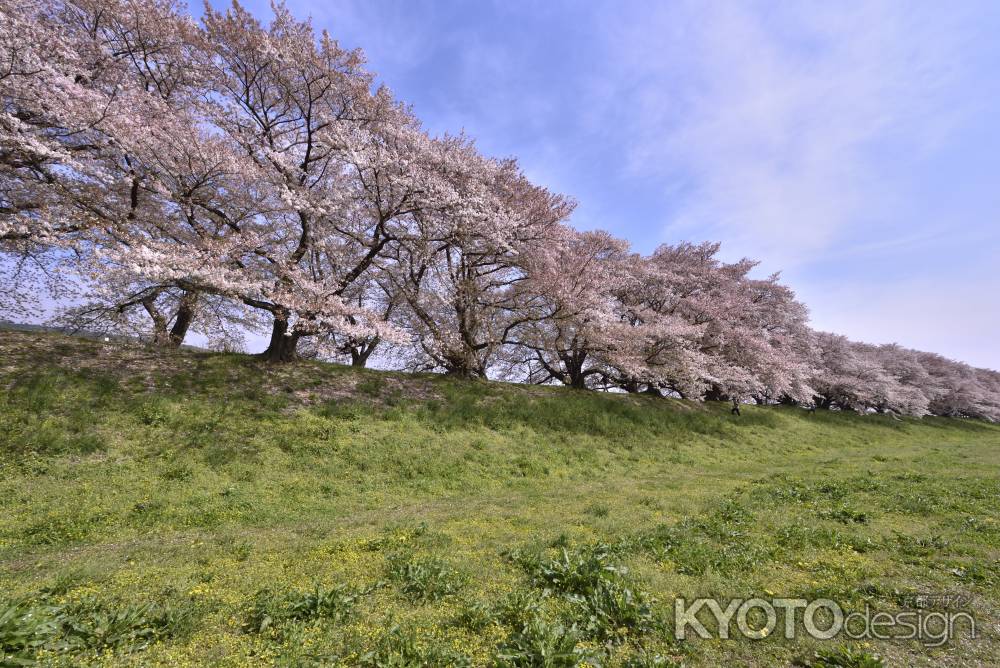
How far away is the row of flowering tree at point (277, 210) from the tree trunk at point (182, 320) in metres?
0.11

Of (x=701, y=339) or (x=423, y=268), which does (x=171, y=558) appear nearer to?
(x=423, y=268)

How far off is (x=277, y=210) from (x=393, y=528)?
683 inches

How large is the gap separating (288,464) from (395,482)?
3672mm

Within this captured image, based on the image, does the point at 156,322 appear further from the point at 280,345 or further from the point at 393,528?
the point at 393,528

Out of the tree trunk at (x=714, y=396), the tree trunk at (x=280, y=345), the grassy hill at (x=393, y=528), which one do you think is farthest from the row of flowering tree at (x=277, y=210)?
the tree trunk at (x=714, y=396)

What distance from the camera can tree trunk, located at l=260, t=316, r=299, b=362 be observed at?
21078mm

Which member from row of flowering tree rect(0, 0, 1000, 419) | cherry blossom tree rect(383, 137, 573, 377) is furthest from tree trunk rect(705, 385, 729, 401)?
cherry blossom tree rect(383, 137, 573, 377)

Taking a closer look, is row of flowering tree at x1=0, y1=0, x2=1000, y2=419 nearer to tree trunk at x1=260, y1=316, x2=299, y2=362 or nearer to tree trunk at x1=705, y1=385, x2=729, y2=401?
tree trunk at x1=260, y1=316, x2=299, y2=362

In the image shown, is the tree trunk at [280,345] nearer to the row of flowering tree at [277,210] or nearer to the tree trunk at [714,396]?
the row of flowering tree at [277,210]

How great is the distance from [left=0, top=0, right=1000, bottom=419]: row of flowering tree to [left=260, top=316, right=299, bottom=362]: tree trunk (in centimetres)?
11

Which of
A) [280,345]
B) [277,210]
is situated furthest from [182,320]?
[277,210]

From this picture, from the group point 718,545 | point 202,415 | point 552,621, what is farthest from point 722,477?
point 202,415

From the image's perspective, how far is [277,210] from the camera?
19.8 m

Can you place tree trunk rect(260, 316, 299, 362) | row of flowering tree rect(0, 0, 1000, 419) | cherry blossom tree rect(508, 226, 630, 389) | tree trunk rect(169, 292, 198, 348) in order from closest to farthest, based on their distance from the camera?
row of flowering tree rect(0, 0, 1000, 419), tree trunk rect(169, 292, 198, 348), tree trunk rect(260, 316, 299, 362), cherry blossom tree rect(508, 226, 630, 389)
